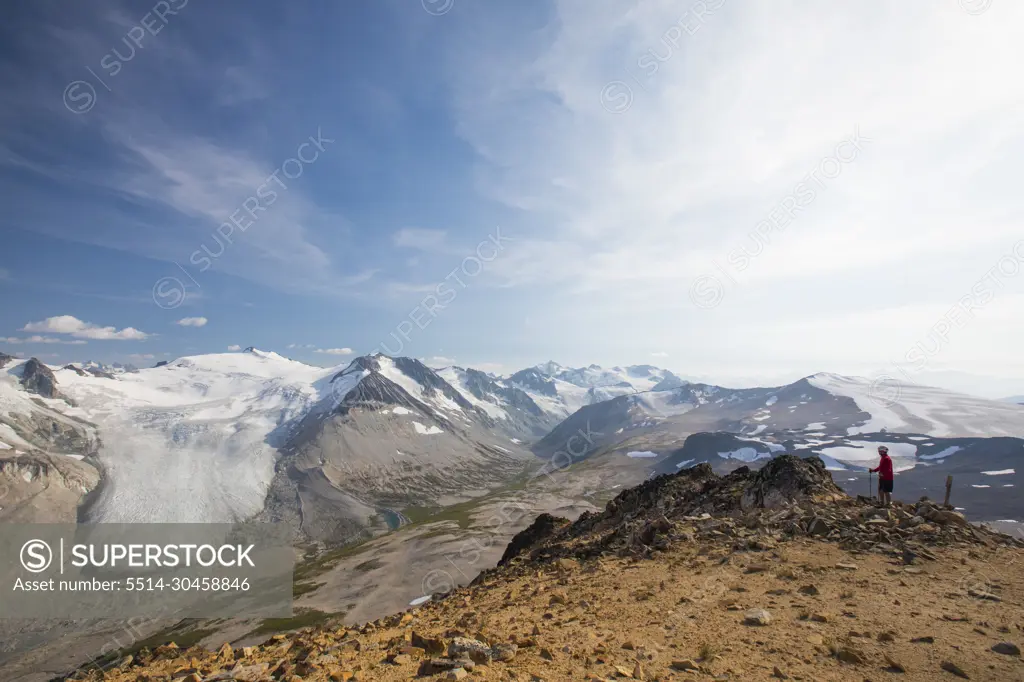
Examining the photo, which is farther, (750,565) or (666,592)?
(750,565)

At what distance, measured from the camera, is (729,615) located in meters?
13.7

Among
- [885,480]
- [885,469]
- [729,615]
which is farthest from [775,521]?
[729,615]

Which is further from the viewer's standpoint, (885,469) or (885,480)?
(885,469)

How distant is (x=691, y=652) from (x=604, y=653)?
2.26m

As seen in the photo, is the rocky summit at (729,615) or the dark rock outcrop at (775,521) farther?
the dark rock outcrop at (775,521)

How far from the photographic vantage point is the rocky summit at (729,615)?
10.7m

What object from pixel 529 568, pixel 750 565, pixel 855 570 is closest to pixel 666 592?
pixel 750 565

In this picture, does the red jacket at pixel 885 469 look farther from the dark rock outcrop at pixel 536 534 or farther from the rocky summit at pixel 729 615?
the dark rock outcrop at pixel 536 534

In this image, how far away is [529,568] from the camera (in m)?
25.2

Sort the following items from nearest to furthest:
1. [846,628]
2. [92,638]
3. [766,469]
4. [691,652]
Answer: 1. [691,652]
2. [846,628]
3. [766,469]
4. [92,638]

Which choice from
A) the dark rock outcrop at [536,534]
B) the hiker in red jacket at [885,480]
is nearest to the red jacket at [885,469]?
the hiker in red jacket at [885,480]

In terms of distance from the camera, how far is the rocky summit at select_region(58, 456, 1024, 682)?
35.2 ft

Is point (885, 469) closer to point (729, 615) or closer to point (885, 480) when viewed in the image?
point (885, 480)

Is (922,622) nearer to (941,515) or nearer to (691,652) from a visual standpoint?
(691,652)
